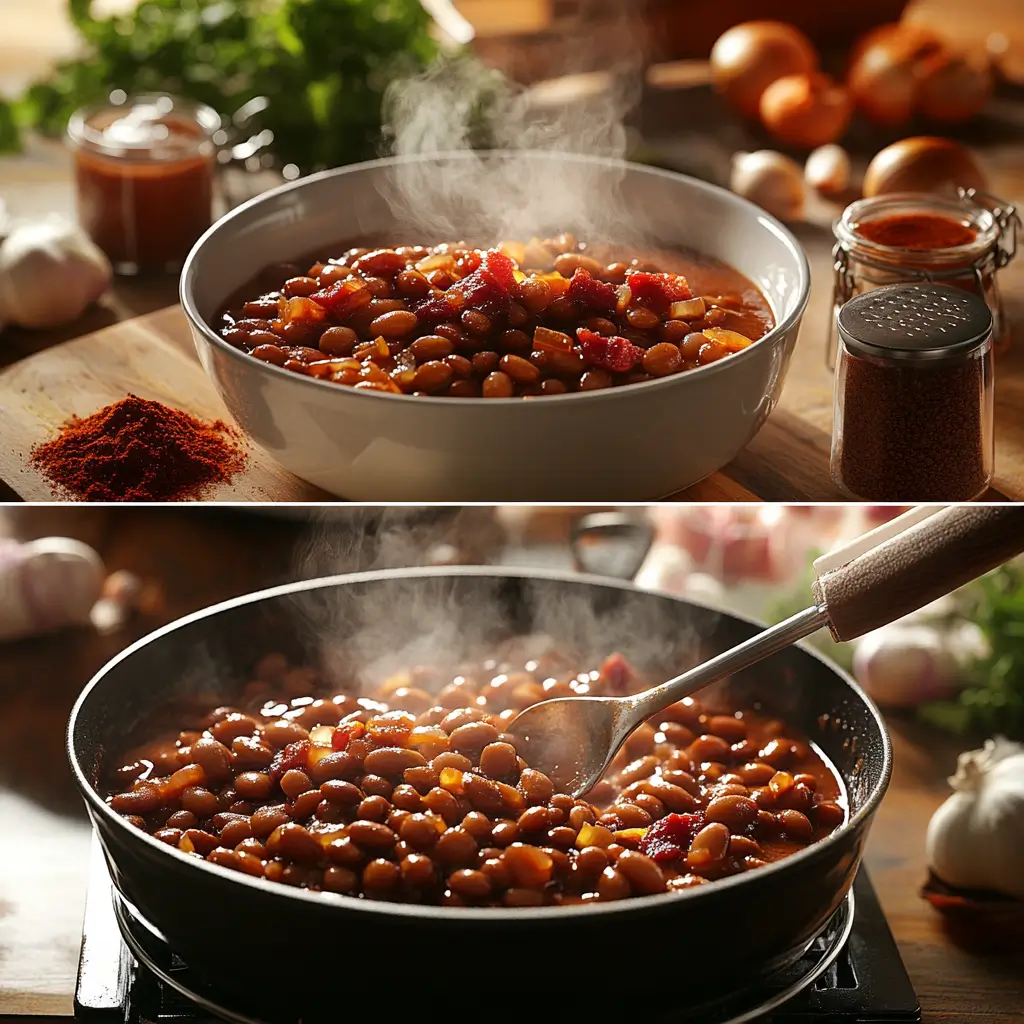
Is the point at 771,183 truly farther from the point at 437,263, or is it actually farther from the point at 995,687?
the point at 995,687

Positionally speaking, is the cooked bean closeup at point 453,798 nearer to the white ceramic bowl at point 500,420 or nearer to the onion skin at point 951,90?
the white ceramic bowl at point 500,420

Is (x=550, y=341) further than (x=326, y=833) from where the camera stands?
No

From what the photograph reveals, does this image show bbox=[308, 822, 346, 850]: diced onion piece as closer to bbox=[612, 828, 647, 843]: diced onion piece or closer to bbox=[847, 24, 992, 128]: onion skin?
bbox=[612, 828, 647, 843]: diced onion piece

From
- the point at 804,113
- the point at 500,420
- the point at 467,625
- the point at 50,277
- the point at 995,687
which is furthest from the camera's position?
the point at 995,687

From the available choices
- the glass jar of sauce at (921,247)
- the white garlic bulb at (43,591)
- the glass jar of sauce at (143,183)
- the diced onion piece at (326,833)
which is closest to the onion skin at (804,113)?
the glass jar of sauce at (921,247)

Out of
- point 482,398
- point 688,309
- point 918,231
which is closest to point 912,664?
point 918,231

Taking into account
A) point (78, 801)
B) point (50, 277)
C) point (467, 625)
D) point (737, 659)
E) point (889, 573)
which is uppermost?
point (50, 277)

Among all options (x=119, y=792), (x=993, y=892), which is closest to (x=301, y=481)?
(x=119, y=792)
